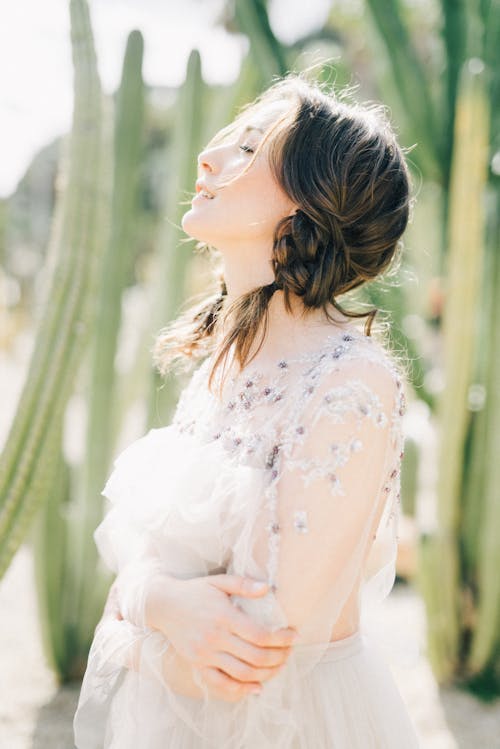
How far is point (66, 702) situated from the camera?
10.2 ft

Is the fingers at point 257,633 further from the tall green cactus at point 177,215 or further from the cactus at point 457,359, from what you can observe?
the cactus at point 457,359

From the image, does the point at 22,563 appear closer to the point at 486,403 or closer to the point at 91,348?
the point at 91,348

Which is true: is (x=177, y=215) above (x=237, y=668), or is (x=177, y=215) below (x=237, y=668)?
above

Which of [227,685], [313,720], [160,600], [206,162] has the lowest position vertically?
[313,720]

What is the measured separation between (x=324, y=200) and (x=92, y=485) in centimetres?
189

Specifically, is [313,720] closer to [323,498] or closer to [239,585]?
[239,585]

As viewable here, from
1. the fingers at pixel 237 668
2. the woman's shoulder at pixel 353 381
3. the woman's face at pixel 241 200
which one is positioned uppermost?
the woman's face at pixel 241 200

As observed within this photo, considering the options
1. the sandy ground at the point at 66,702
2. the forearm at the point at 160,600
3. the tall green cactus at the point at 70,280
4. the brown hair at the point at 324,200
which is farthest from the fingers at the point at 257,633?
the sandy ground at the point at 66,702

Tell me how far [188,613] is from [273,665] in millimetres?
161

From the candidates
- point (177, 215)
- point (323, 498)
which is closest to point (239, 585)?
point (323, 498)

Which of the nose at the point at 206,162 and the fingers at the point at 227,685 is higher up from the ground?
the nose at the point at 206,162

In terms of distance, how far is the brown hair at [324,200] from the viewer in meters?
1.42

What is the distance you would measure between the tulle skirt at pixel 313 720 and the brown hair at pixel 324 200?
60 cm

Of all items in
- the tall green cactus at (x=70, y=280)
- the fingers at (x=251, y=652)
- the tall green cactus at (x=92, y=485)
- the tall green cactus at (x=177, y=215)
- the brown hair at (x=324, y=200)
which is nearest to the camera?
the fingers at (x=251, y=652)
